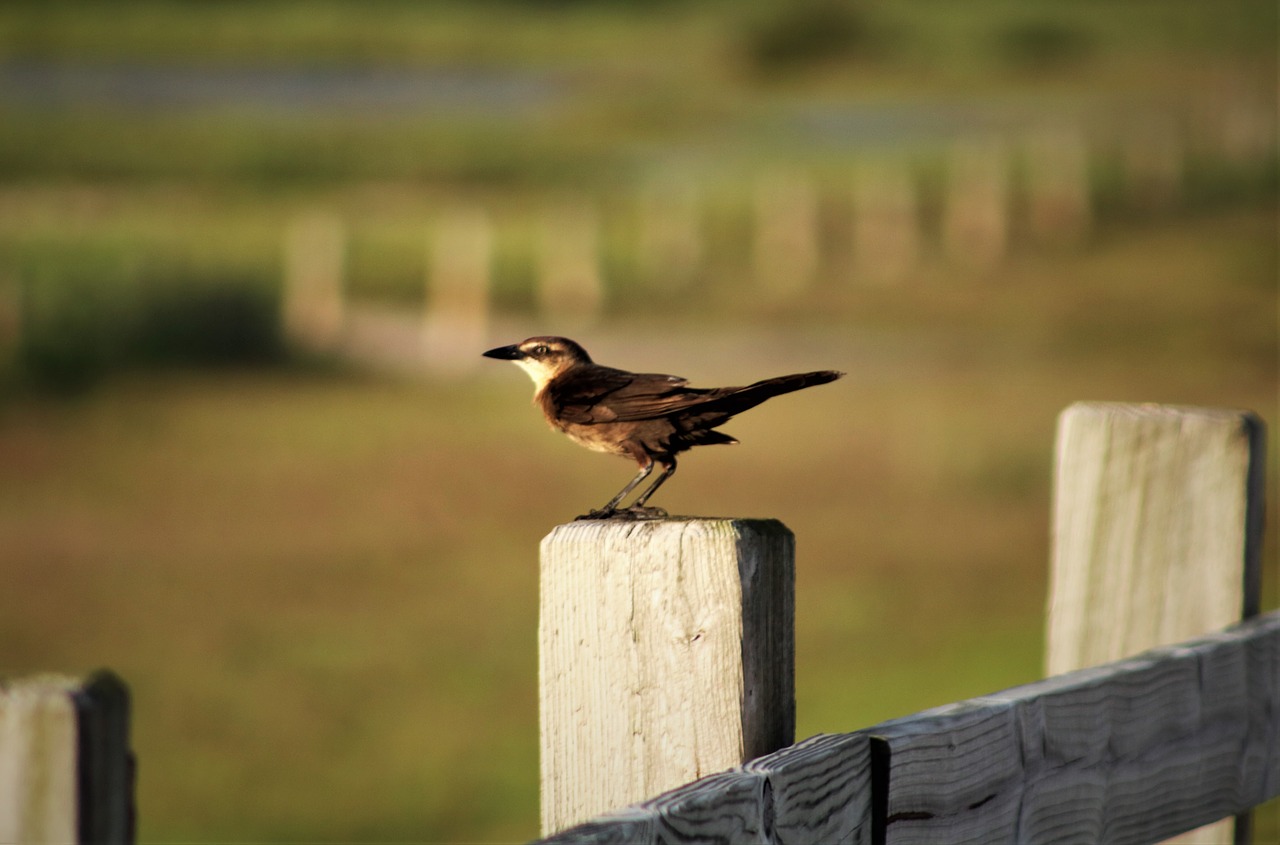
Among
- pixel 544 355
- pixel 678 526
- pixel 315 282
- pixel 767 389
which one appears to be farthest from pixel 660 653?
pixel 315 282

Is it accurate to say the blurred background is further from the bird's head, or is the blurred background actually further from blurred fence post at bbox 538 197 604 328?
the bird's head

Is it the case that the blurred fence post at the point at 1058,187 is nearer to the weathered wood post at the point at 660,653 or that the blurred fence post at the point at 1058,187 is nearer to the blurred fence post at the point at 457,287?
the blurred fence post at the point at 457,287

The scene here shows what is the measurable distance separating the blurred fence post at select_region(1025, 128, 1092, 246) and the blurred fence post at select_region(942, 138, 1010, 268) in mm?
174

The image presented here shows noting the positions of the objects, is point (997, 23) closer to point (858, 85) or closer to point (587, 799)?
point (858, 85)

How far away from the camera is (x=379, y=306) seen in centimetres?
781

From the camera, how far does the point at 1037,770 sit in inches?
46.4

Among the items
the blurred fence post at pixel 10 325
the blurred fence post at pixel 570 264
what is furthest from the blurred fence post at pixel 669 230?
the blurred fence post at pixel 10 325

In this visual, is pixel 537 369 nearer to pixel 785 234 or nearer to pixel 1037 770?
pixel 1037 770

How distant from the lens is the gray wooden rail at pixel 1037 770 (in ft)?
2.98

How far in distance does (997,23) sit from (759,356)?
105 inches

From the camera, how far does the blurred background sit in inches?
248

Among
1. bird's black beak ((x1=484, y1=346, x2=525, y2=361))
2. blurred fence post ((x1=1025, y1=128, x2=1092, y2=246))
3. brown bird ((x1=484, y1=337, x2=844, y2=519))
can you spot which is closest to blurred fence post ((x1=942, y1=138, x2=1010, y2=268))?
blurred fence post ((x1=1025, y1=128, x2=1092, y2=246))

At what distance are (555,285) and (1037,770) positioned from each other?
6.82 metres

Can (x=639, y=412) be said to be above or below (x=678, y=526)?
above
